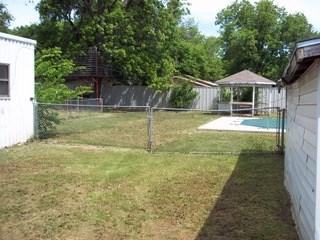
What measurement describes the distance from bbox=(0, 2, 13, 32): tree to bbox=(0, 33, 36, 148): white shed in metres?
28.7

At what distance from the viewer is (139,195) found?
23.6ft

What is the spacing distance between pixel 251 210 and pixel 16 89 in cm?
845

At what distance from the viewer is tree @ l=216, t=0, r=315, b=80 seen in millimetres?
45500

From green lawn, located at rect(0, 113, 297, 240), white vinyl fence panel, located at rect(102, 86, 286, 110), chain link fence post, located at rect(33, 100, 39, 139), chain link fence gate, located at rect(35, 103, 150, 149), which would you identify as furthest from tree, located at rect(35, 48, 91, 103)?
white vinyl fence panel, located at rect(102, 86, 286, 110)

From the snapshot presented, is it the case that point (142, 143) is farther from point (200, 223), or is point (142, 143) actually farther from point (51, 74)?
point (200, 223)

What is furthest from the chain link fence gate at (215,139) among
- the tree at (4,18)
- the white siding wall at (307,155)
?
the tree at (4,18)

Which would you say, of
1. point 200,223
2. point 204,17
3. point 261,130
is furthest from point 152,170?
point 204,17

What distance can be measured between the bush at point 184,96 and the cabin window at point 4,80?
1962cm

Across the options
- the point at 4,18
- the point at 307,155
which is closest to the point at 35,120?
the point at 307,155

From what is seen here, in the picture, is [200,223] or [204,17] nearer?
[200,223]

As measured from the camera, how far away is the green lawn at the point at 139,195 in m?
5.53

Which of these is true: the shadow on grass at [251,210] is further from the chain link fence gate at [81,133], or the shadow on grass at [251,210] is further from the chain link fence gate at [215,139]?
the chain link fence gate at [81,133]

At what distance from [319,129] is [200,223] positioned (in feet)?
7.85

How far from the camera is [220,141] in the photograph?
13898 mm
